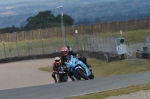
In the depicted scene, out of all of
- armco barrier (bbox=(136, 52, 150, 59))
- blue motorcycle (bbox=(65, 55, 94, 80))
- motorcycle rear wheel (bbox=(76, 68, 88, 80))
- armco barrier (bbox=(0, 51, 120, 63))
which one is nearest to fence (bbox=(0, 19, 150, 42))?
armco barrier (bbox=(0, 51, 120, 63))

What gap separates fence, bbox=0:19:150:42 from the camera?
84.8 meters

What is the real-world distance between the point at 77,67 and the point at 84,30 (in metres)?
69.0

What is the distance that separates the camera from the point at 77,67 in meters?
20.9

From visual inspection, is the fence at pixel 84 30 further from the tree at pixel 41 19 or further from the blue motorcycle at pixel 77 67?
the blue motorcycle at pixel 77 67

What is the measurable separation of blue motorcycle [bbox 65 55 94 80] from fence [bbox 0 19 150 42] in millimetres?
63596

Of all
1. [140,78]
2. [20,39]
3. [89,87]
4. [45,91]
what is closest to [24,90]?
[45,91]

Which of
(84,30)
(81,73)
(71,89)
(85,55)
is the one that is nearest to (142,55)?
(85,55)

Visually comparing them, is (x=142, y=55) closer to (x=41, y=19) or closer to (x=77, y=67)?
(x=77, y=67)

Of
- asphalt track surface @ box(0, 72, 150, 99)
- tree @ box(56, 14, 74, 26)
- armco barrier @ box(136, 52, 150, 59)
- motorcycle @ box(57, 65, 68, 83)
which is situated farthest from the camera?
tree @ box(56, 14, 74, 26)

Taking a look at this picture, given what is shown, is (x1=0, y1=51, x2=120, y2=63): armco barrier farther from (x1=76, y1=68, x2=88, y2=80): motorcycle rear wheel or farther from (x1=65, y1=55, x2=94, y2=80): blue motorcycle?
(x1=76, y1=68, x2=88, y2=80): motorcycle rear wheel

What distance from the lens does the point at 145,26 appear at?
9081 centimetres

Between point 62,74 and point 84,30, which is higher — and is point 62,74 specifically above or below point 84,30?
below

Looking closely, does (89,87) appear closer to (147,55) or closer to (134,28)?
(147,55)

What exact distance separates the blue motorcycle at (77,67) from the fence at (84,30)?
63.6m
